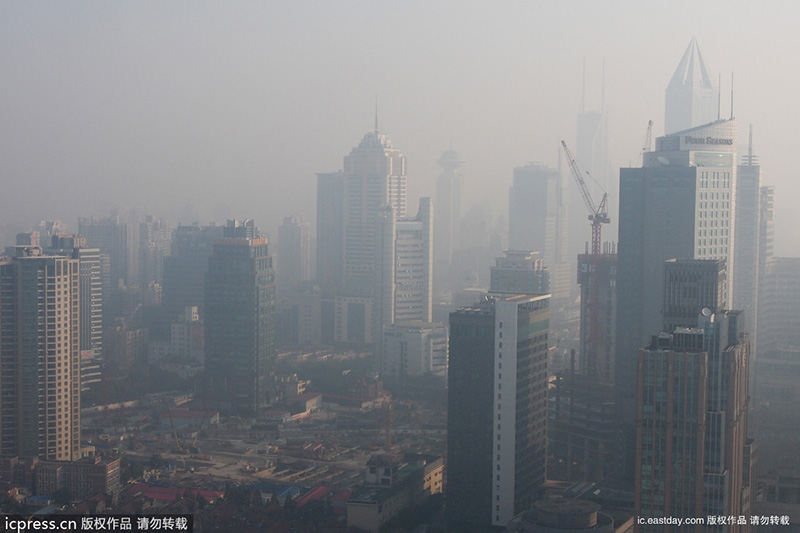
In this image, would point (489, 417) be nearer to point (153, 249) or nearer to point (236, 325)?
point (236, 325)

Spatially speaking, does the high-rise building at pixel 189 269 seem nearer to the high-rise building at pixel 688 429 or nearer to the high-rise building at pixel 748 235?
the high-rise building at pixel 748 235

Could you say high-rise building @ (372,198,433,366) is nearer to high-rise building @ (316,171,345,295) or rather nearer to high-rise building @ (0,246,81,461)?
high-rise building @ (316,171,345,295)

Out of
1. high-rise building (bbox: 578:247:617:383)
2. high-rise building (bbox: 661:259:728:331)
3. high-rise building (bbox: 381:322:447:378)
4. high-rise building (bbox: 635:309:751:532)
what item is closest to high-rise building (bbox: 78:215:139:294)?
high-rise building (bbox: 381:322:447:378)

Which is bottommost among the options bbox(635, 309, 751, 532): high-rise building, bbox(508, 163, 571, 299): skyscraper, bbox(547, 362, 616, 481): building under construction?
bbox(547, 362, 616, 481): building under construction

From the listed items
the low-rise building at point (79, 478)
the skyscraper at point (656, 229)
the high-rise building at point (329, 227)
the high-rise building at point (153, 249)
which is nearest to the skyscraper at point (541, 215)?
the high-rise building at point (329, 227)

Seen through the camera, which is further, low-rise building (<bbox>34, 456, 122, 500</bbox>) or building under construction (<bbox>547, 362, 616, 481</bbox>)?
building under construction (<bbox>547, 362, 616, 481</bbox>)

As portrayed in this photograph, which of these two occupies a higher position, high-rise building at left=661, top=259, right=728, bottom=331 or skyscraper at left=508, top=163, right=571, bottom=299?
skyscraper at left=508, top=163, right=571, bottom=299
